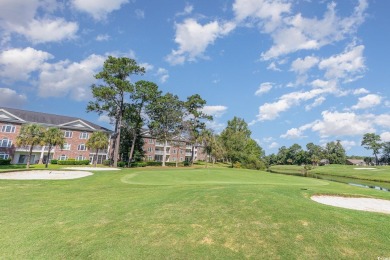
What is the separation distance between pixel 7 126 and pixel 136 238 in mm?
66010

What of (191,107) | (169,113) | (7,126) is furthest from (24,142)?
(191,107)

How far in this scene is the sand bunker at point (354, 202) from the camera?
14.4 metres

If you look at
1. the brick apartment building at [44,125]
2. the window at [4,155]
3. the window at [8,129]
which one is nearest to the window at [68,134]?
the brick apartment building at [44,125]

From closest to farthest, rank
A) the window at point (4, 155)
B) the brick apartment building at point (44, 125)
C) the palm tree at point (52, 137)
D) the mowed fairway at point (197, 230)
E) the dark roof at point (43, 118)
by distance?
the mowed fairway at point (197, 230) → the palm tree at point (52, 137) → the window at point (4, 155) → the brick apartment building at point (44, 125) → the dark roof at point (43, 118)

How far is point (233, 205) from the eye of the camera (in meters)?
12.6

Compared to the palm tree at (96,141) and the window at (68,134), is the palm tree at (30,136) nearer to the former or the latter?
the palm tree at (96,141)

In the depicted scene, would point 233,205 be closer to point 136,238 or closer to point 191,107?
point 136,238

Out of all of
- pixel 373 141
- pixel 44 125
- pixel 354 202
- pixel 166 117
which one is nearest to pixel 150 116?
pixel 166 117

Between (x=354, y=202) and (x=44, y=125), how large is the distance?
6973 cm

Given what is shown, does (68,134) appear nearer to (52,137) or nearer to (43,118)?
(43,118)

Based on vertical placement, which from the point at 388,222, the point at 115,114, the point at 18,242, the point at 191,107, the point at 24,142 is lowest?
the point at 18,242

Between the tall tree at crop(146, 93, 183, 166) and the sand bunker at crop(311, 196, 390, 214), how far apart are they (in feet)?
175

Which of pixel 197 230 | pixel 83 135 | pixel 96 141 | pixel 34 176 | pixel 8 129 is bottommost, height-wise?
→ pixel 197 230

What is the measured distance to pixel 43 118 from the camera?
6800cm
